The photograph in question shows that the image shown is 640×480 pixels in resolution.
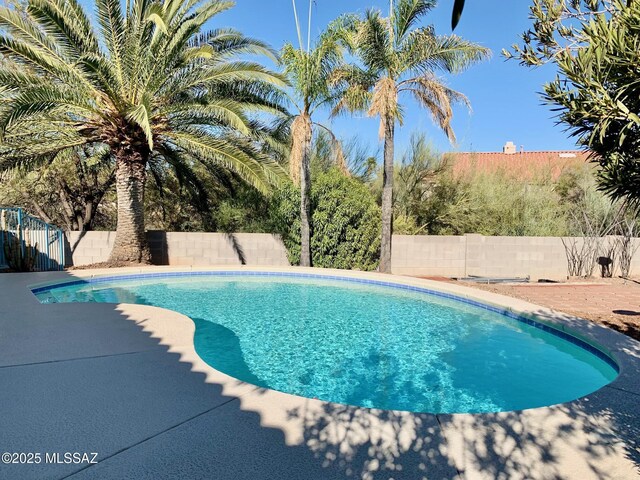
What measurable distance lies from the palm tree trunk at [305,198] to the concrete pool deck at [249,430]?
8.64 meters

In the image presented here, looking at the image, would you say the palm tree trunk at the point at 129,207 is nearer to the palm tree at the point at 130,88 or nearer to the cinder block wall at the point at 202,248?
the palm tree at the point at 130,88

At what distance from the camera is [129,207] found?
11.7 meters

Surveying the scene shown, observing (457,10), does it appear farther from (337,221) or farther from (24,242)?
(24,242)

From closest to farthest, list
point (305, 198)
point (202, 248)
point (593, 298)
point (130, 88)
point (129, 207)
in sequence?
point (593, 298)
point (130, 88)
point (129, 207)
point (305, 198)
point (202, 248)

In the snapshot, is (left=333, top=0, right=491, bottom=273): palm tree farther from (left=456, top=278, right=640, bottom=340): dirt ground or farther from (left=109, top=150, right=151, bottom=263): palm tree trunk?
(left=109, top=150, right=151, bottom=263): palm tree trunk

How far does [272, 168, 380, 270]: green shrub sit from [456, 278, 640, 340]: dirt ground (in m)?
3.61

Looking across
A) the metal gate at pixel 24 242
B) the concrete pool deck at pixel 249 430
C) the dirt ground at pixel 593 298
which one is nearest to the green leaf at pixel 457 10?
the concrete pool deck at pixel 249 430

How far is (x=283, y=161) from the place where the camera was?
15.1 m

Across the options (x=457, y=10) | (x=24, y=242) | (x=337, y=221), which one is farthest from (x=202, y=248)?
(x=457, y=10)

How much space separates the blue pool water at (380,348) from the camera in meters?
4.59

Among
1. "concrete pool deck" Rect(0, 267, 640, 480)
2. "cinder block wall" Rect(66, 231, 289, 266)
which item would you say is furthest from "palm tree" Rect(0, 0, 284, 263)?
"concrete pool deck" Rect(0, 267, 640, 480)

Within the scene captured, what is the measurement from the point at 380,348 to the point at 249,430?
3.52m

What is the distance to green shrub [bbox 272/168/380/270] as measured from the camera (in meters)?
12.9

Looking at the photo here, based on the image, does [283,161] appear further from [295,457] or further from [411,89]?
[295,457]
